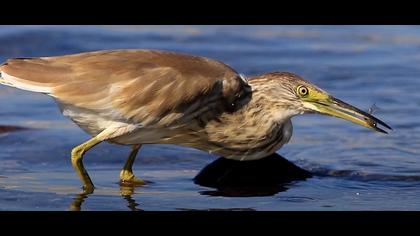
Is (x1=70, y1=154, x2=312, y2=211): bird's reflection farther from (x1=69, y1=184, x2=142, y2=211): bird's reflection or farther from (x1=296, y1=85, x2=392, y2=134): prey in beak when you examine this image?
(x1=296, y1=85, x2=392, y2=134): prey in beak

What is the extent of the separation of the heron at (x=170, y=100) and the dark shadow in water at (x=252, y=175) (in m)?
0.25

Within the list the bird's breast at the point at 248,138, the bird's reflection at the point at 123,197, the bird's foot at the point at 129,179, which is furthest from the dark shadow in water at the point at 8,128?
the bird's breast at the point at 248,138

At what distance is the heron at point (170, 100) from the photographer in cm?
807

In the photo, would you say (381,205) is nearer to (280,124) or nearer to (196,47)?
(280,124)

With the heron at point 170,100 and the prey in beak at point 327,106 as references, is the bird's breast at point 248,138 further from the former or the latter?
the prey in beak at point 327,106

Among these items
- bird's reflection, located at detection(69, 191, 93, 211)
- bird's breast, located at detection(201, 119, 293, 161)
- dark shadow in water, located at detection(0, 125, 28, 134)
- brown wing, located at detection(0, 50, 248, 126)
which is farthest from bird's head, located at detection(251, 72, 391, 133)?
dark shadow in water, located at detection(0, 125, 28, 134)

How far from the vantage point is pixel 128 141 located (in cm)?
831

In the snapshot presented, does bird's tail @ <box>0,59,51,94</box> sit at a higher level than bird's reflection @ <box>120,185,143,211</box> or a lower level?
higher

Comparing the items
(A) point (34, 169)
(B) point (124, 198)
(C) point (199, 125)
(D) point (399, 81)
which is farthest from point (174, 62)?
(D) point (399, 81)

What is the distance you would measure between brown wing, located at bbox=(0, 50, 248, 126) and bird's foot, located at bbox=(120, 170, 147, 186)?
2.64 feet

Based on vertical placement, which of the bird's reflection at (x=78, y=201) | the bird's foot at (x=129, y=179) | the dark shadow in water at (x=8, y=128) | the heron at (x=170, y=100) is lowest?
the bird's reflection at (x=78, y=201)

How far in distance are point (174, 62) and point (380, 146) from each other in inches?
107

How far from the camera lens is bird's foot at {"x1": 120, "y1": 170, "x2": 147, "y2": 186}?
29.0 feet

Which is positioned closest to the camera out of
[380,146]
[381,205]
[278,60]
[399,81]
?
[381,205]
